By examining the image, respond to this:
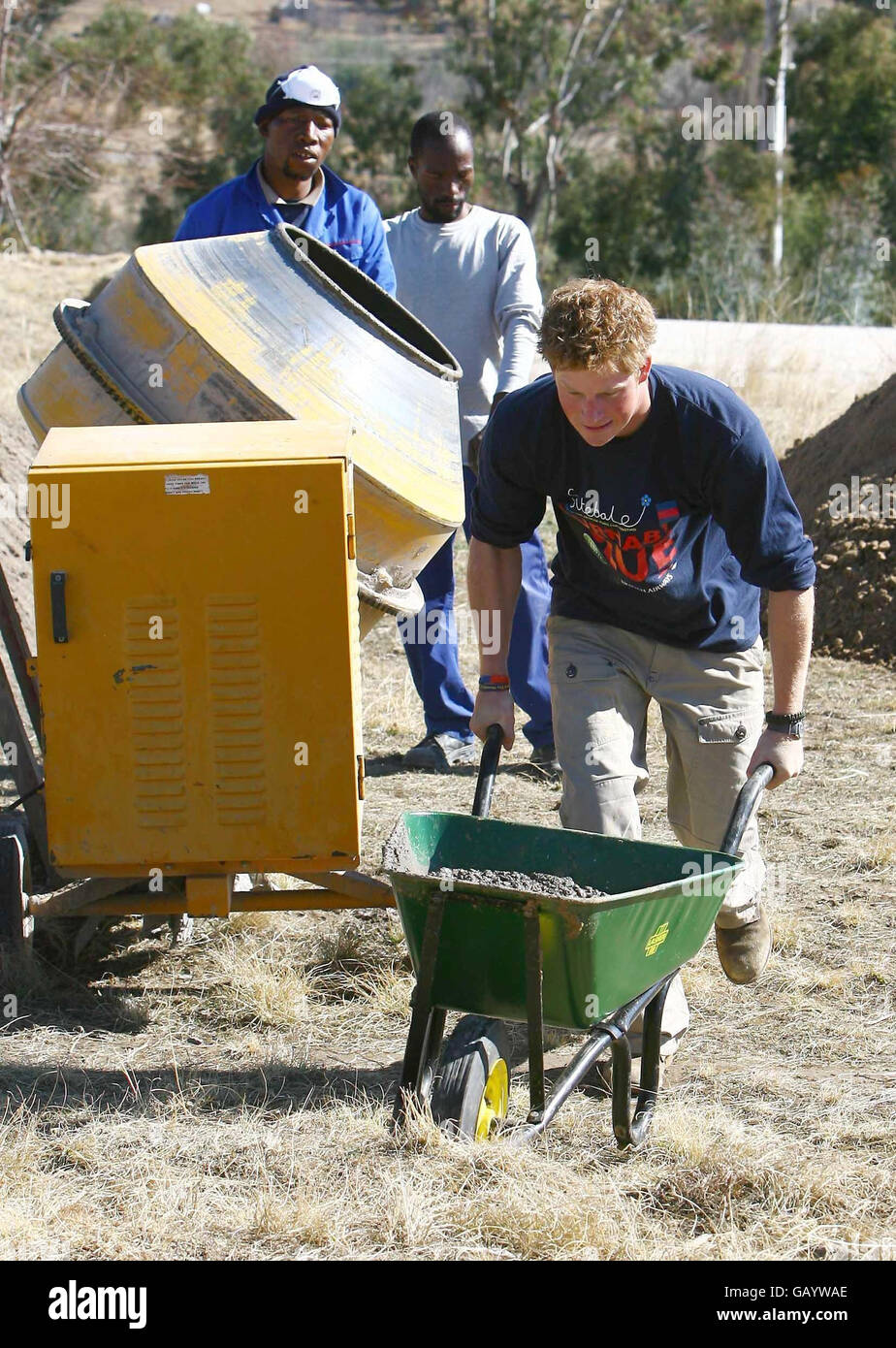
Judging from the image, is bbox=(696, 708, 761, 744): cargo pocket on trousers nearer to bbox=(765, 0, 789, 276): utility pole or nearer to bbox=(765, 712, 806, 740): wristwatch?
bbox=(765, 712, 806, 740): wristwatch

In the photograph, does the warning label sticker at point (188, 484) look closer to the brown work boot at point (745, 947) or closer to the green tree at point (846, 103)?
the brown work boot at point (745, 947)

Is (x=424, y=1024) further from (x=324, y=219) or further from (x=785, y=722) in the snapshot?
(x=324, y=219)

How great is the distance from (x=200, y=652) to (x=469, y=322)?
2.79m

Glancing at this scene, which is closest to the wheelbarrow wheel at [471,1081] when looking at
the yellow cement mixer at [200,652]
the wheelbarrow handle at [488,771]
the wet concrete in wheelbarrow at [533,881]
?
the wet concrete in wheelbarrow at [533,881]

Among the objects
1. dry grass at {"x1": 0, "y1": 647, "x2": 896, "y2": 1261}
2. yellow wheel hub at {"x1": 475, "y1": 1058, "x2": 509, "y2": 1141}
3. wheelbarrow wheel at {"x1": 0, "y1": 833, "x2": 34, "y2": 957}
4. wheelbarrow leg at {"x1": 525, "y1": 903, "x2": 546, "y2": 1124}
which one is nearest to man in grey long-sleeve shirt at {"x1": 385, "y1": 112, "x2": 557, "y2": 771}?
dry grass at {"x1": 0, "y1": 647, "x2": 896, "y2": 1261}

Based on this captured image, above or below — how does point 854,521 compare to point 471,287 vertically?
below

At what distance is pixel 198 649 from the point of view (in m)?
3.45

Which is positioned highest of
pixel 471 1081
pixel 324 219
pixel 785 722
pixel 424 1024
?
pixel 324 219

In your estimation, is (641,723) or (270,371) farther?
(270,371)

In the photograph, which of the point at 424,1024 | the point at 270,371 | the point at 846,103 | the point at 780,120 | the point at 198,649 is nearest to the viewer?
the point at 424,1024

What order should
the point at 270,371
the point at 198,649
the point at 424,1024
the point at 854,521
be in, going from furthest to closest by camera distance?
the point at 854,521
the point at 270,371
the point at 198,649
the point at 424,1024

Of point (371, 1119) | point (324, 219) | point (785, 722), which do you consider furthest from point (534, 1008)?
point (324, 219)

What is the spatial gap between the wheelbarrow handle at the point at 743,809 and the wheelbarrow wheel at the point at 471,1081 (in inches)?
24.5
